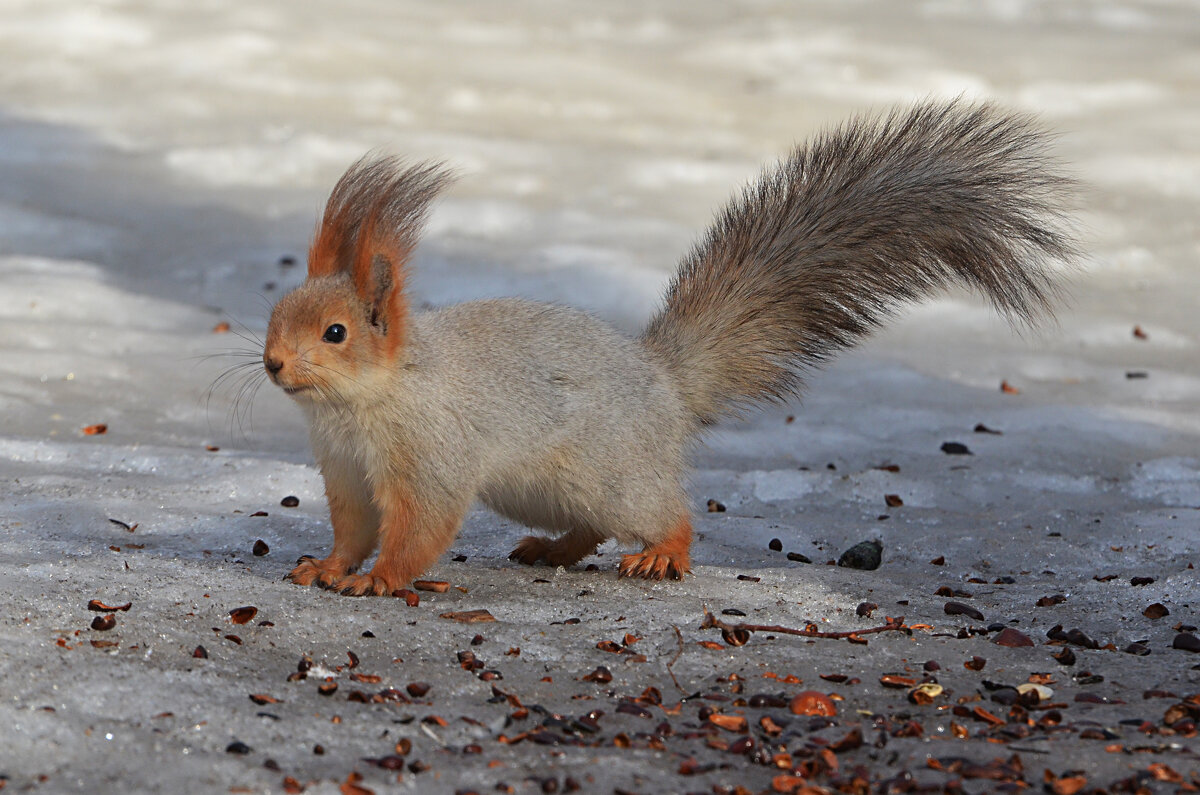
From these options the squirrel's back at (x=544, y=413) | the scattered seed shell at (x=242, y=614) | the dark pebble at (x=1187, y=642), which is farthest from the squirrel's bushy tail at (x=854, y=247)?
the scattered seed shell at (x=242, y=614)

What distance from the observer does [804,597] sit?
3258 millimetres

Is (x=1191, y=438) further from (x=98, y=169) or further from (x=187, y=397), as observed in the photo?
(x=98, y=169)

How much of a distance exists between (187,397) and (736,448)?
80.9 inches

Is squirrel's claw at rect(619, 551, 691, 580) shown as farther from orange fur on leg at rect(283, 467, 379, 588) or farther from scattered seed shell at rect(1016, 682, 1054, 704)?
scattered seed shell at rect(1016, 682, 1054, 704)

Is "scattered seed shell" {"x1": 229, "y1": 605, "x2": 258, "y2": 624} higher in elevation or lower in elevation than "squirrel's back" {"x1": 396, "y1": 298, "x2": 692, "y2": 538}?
lower

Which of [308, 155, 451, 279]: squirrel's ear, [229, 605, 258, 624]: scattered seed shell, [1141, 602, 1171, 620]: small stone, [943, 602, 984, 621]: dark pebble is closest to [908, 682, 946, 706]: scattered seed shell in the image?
[943, 602, 984, 621]: dark pebble

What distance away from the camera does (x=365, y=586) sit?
124 inches

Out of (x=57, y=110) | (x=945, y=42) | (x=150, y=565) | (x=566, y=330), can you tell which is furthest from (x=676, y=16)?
(x=150, y=565)

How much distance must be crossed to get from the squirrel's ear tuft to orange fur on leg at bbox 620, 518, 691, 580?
85cm

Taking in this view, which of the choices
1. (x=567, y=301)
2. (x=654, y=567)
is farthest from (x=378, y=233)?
(x=567, y=301)

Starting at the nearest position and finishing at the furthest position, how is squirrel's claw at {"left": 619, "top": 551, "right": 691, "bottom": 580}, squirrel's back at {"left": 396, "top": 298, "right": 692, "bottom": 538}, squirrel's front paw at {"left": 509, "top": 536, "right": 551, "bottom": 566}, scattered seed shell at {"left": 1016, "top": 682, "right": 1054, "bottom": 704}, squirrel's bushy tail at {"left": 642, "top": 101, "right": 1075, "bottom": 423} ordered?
scattered seed shell at {"left": 1016, "top": 682, "right": 1054, "bottom": 704} < squirrel's back at {"left": 396, "top": 298, "right": 692, "bottom": 538} < squirrel's claw at {"left": 619, "top": 551, "right": 691, "bottom": 580} < squirrel's bushy tail at {"left": 642, "top": 101, "right": 1075, "bottom": 423} < squirrel's front paw at {"left": 509, "top": 536, "right": 551, "bottom": 566}

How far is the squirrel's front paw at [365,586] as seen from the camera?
3148 millimetres

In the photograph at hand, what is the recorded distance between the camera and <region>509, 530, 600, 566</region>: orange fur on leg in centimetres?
366

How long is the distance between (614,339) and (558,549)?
0.59 m
